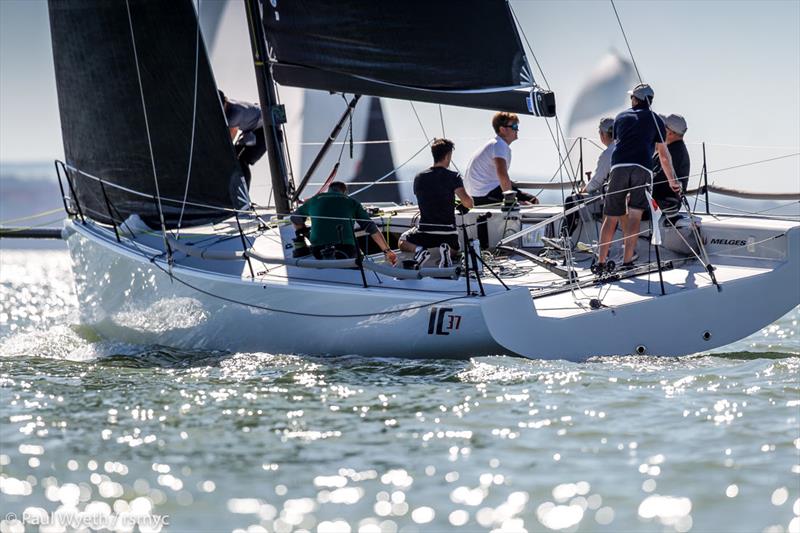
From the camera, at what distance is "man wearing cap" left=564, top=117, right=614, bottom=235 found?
8.65 meters

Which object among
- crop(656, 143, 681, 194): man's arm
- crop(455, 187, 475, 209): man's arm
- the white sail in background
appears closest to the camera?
crop(455, 187, 475, 209): man's arm

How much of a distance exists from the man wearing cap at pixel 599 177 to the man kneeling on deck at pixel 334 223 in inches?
65.5

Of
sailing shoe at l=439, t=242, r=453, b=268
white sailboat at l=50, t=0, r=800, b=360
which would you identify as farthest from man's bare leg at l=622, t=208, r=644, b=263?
sailing shoe at l=439, t=242, r=453, b=268

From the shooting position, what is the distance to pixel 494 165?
948 cm

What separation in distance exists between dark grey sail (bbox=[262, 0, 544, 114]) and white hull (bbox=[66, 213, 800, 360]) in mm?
1384

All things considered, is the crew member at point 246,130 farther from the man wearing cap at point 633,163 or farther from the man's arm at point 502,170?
the man wearing cap at point 633,163

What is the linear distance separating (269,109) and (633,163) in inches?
117

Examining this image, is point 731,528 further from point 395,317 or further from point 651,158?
point 651,158

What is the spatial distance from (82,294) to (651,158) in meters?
4.83

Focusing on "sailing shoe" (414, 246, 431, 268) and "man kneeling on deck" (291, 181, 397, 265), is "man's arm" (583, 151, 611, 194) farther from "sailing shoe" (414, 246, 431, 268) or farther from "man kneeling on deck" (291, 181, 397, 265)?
"man kneeling on deck" (291, 181, 397, 265)

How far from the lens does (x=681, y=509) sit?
442cm

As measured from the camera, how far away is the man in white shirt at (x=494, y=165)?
9312mm

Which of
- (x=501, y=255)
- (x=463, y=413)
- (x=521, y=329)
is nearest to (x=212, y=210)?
(x=501, y=255)

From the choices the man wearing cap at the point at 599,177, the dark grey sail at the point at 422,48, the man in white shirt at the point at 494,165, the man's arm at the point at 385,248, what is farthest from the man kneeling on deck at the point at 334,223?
the man in white shirt at the point at 494,165
